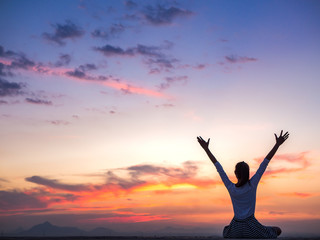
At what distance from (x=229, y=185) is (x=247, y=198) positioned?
1.58 ft

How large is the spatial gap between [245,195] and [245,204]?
25 cm

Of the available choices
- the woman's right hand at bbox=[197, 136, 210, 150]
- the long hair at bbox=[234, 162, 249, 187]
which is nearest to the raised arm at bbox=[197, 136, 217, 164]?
the woman's right hand at bbox=[197, 136, 210, 150]

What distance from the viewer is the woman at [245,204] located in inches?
285

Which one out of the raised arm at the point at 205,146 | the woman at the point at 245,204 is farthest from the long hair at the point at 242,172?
the raised arm at the point at 205,146

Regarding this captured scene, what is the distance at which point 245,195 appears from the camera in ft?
23.9

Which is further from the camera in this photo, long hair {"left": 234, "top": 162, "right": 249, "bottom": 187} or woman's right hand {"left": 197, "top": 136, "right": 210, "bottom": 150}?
woman's right hand {"left": 197, "top": 136, "right": 210, "bottom": 150}

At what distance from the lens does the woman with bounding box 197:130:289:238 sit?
23.7 ft

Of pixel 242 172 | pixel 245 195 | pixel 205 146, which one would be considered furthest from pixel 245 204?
pixel 205 146

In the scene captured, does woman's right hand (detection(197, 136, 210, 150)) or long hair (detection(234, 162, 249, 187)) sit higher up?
woman's right hand (detection(197, 136, 210, 150))

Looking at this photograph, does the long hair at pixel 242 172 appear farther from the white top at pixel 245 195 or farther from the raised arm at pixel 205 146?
the raised arm at pixel 205 146

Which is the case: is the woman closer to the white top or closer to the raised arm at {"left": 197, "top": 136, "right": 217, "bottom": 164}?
the white top

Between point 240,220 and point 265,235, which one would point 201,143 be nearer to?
point 240,220

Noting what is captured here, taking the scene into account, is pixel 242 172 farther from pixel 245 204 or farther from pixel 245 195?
pixel 245 204

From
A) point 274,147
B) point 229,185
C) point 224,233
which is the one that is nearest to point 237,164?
point 229,185
